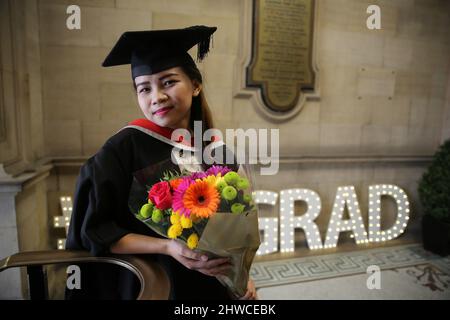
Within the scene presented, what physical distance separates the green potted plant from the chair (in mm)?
3231

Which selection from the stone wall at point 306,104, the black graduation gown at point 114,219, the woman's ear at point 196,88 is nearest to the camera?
the black graduation gown at point 114,219

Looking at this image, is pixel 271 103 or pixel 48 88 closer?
pixel 48 88

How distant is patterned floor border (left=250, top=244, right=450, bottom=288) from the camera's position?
2.73 meters

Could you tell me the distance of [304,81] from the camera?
2.98m

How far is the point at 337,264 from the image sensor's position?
9.70 ft

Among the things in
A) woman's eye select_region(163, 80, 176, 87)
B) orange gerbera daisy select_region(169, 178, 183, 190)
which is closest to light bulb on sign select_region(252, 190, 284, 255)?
woman's eye select_region(163, 80, 176, 87)

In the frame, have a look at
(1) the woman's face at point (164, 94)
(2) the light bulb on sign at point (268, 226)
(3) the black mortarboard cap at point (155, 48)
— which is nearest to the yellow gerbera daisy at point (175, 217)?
(1) the woman's face at point (164, 94)

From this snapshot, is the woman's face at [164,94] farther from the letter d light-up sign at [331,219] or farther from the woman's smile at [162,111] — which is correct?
the letter d light-up sign at [331,219]

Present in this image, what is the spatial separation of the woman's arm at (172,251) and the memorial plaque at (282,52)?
2102 mm

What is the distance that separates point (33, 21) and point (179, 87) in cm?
188

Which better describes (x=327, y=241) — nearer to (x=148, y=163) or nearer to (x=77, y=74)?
(x=148, y=163)

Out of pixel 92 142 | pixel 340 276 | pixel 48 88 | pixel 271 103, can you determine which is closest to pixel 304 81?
pixel 271 103

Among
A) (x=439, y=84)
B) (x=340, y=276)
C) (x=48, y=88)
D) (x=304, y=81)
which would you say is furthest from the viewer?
(x=439, y=84)

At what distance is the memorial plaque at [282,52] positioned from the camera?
279 cm
